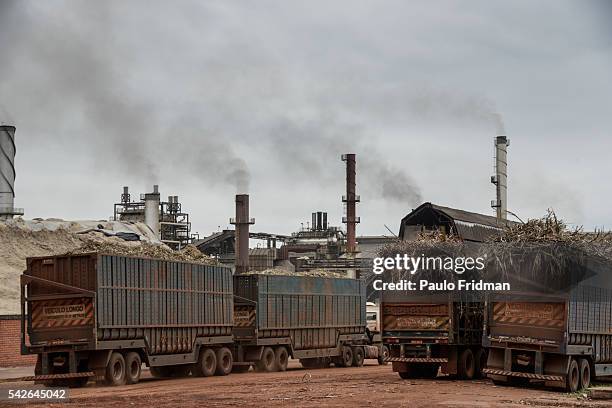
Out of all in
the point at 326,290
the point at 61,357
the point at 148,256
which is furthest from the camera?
the point at 326,290

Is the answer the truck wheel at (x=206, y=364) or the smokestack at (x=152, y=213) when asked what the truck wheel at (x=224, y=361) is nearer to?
the truck wheel at (x=206, y=364)

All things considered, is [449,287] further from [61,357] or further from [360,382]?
[61,357]

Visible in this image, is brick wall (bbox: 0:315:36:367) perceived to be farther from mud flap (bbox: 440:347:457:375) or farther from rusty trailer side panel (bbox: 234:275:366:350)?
mud flap (bbox: 440:347:457:375)

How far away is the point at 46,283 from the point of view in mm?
24609

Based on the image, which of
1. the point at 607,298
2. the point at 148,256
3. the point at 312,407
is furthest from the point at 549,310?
the point at 148,256

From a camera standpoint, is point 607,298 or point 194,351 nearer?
point 607,298

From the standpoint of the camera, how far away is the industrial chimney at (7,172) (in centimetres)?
6078

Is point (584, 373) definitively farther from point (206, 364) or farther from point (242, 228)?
point (242, 228)

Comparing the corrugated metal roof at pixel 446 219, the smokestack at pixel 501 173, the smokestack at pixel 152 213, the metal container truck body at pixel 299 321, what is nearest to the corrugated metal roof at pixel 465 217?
the corrugated metal roof at pixel 446 219

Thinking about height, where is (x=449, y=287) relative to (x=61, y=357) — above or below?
above

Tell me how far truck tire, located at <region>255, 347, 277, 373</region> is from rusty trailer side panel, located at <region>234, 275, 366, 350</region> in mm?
491

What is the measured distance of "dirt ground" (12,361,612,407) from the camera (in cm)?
1912

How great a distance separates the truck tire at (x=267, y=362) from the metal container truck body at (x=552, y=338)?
31.8 ft

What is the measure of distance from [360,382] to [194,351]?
5882 millimetres
